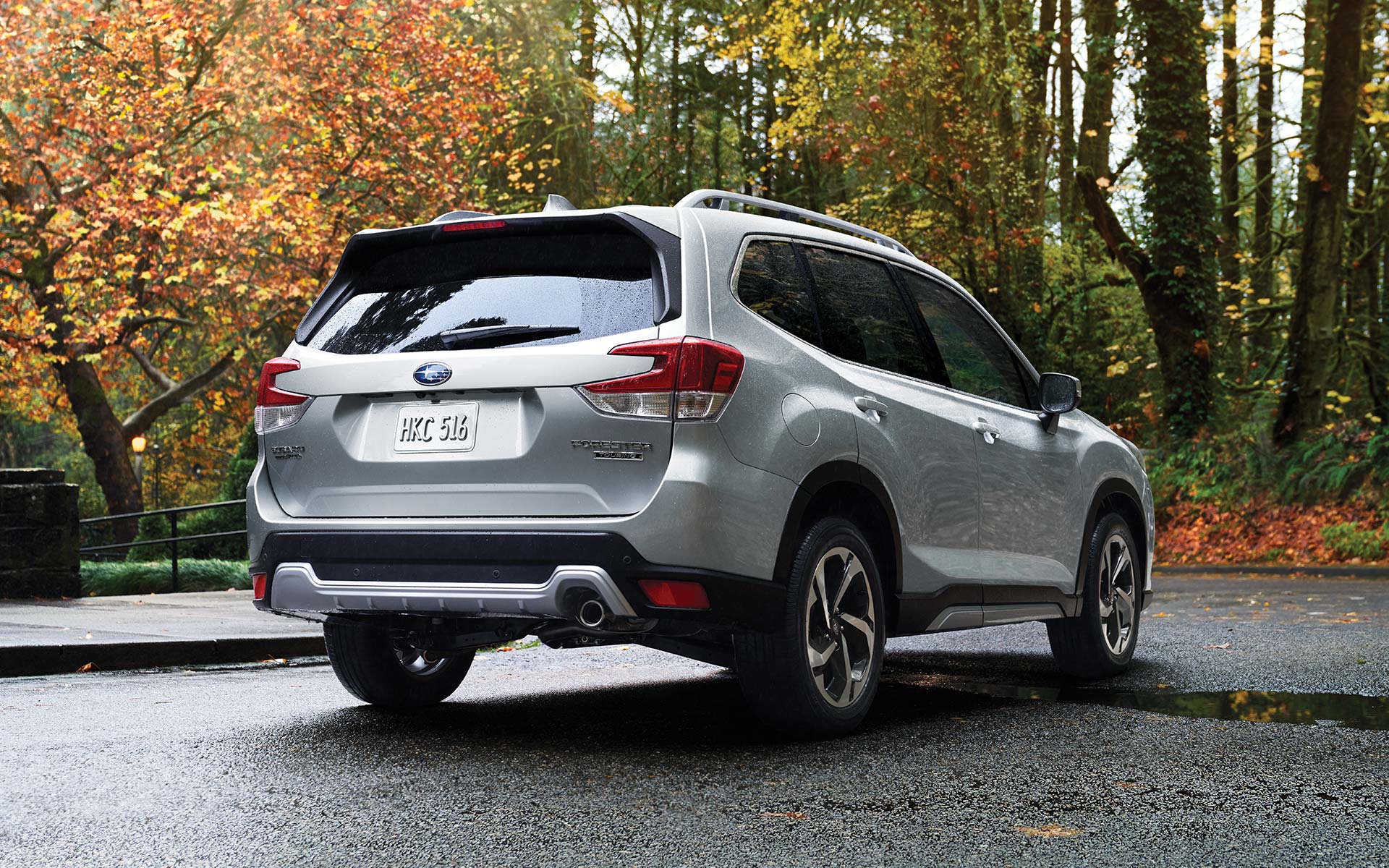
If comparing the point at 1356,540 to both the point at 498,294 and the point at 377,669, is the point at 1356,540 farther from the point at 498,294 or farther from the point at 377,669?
the point at 498,294

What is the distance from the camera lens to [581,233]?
550cm

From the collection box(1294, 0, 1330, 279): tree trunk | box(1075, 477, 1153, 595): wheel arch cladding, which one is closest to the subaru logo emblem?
box(1075, 477, 1153, 595): wheel arch cladding

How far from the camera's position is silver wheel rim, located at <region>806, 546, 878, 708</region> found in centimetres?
565

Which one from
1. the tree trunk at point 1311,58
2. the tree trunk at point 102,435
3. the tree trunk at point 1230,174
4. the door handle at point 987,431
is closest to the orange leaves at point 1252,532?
the tree trunk at point 1311,58

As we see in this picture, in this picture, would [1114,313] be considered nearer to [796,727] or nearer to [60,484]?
[60,484]

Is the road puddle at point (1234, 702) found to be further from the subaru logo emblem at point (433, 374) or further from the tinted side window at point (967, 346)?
the subaru logo emblem at point (433, 374)

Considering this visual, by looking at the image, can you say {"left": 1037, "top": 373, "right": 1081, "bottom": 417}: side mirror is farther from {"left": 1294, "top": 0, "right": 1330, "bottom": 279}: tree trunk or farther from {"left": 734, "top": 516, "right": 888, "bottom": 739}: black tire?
{"left": 1294, "top": 0, "right": 1330, "bottom": 279}: tree trunk

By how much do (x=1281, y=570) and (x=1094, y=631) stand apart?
1033 centimetres

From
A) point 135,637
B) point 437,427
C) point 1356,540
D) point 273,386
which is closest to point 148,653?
point 135,637

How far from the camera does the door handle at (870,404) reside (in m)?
5.91

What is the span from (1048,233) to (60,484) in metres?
20.3

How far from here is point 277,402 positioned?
5.84 meters

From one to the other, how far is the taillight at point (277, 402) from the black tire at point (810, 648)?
190 cm

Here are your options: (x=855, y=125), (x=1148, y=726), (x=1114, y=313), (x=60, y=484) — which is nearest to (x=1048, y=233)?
(x=1114, y=313)
